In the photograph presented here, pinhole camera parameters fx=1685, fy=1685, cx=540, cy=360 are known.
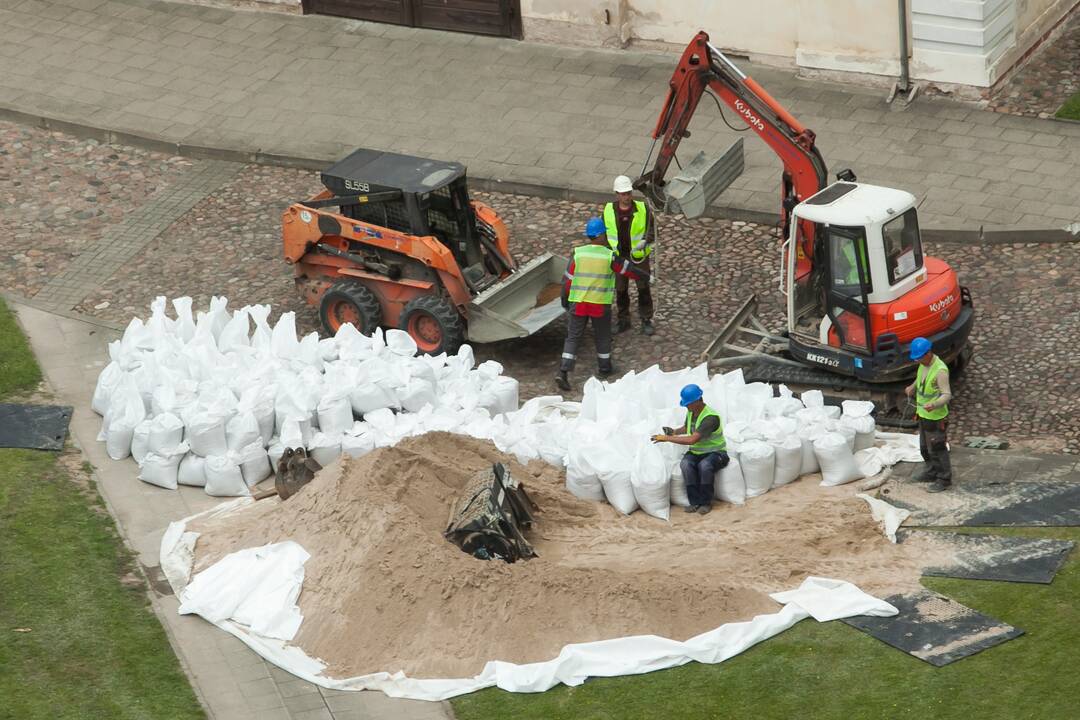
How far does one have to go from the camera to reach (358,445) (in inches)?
543

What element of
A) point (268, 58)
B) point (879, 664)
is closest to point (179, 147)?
point (268, 58)

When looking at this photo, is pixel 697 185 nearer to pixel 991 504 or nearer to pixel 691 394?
pixel 691 394

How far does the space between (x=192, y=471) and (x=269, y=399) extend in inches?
34.0

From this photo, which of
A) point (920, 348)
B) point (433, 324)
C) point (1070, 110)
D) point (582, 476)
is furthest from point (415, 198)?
point (1070, 110)

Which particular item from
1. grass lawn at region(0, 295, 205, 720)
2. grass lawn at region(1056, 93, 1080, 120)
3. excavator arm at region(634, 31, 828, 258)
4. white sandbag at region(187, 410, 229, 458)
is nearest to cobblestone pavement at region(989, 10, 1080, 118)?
grass lawn at region(1056, 93, 1080, 120)

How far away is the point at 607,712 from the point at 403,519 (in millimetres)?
2253

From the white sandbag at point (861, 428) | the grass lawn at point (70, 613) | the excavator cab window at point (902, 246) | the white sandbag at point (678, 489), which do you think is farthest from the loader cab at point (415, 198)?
the white sandbag at point (861, 428)

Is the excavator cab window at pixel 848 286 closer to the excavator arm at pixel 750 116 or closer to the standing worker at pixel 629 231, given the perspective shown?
the excavator arm at pixel 750 116

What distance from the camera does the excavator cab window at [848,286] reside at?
13.8m

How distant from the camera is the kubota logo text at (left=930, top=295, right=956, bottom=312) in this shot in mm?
13875

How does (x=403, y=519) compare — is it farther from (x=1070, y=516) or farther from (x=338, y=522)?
(x=1070, y=516)

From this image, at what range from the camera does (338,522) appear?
12.4m

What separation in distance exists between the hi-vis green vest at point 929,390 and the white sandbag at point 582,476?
2523 mm

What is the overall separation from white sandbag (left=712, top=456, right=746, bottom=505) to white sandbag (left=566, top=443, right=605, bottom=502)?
0.91 metres
